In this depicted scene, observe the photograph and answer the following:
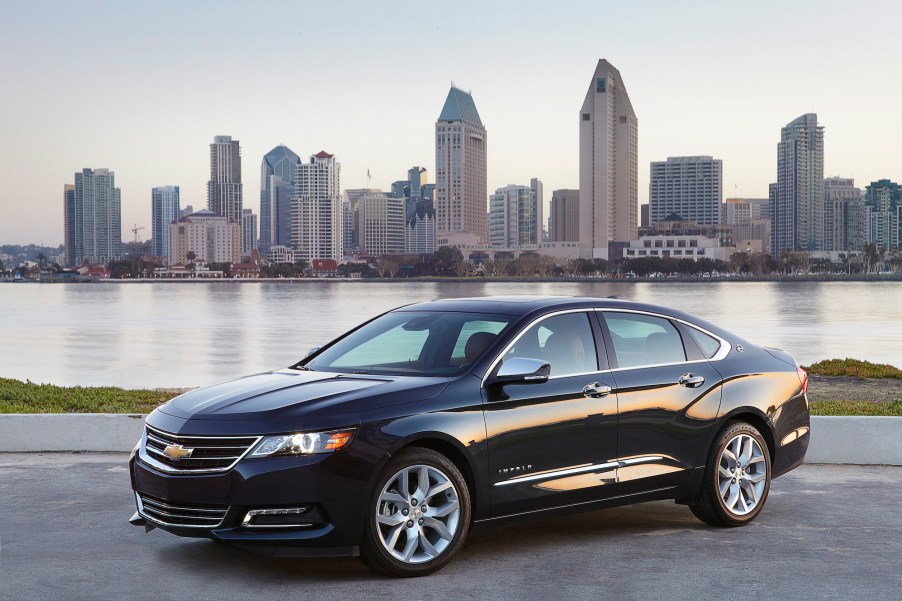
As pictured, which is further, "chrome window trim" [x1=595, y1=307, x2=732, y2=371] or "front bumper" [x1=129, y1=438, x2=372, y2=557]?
"chrome window trim" [x1=595, y1=307, x2=732, y2=371]

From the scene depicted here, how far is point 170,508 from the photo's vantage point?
19.2ft

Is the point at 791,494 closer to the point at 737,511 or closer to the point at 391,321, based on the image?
the point at 737,511

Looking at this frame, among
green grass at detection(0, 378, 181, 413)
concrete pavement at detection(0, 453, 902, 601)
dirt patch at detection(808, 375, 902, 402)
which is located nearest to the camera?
concrete pavement at detection(0, 453, 902, 601)

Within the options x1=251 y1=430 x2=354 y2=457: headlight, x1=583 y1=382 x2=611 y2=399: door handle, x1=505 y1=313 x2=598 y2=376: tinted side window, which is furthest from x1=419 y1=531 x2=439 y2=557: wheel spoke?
x1=583 y1=382 x2=611 y2=399: door handle

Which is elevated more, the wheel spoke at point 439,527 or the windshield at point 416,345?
the windshield at point 416,345

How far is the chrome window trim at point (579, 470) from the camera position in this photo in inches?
247

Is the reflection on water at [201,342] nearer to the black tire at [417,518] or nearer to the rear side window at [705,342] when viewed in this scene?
the rear side window at [705,342]

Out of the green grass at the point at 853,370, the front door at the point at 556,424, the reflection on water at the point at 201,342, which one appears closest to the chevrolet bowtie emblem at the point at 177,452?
the front door at the point at 556,424

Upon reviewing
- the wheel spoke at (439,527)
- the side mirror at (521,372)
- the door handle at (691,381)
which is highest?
the side mirror at (521,372)

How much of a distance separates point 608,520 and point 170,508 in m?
3.19

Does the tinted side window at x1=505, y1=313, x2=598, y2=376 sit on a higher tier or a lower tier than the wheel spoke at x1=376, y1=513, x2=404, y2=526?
higher

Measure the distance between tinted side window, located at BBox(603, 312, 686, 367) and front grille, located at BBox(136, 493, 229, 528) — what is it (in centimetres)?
277

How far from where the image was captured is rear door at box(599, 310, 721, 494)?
22.5 ft

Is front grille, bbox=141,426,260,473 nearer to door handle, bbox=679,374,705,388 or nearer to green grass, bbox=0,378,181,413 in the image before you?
door handle, bbox=679,374,705,388
